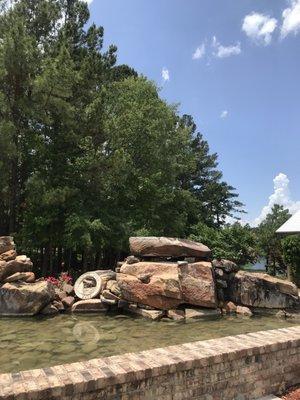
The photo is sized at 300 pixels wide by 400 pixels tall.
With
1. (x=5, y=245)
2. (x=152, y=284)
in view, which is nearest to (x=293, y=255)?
(x=152, y=284)

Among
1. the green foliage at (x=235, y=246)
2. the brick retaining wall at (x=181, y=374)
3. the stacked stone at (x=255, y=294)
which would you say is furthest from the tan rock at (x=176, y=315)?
the green foliage at (x=235, y=246)

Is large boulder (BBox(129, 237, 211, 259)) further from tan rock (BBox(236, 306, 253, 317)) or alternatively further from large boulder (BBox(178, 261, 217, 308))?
tan rock (BBox(236, 306, 253, 317))

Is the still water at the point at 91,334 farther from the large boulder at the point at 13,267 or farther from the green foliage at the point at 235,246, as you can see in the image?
→ the green foliage at the point at 235,246

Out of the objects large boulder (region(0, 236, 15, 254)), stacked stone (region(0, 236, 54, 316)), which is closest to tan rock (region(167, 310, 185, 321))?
stacked stone (region(0, 236, 54, 316))

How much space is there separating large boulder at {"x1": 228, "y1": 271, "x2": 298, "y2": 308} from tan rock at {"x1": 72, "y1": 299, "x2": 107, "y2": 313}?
179 inches

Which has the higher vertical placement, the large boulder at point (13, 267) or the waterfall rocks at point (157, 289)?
the large boulder at point (13, 267)

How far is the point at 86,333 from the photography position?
9.91 m

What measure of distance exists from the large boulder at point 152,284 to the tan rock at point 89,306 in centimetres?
76

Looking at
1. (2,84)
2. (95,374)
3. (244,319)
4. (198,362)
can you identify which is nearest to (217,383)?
(198,362)

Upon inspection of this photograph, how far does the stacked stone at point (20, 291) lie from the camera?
12.0 m

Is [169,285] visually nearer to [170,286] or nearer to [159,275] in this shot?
[170,286]

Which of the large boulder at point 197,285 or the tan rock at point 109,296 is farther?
the tan rock at point 109,296

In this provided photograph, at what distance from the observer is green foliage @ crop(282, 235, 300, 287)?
56.7 feet

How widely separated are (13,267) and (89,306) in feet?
9.26
